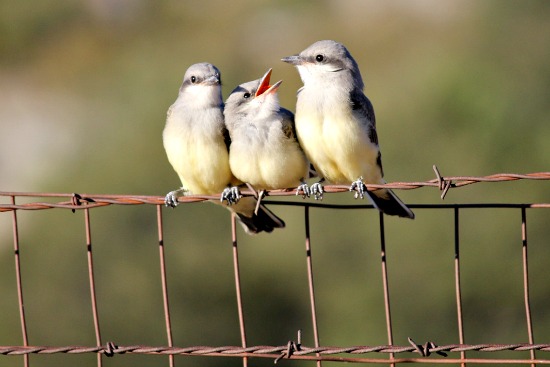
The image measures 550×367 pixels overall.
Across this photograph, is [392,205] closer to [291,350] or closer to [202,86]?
[202,86]

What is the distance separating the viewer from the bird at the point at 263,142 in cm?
584

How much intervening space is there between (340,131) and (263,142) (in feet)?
1.36

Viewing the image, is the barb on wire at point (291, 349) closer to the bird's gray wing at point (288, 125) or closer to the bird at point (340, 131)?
the bird at point (340, 131)

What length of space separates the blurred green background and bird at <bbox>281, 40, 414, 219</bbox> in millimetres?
9905

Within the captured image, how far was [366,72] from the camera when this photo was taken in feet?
94.3

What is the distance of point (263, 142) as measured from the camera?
585 cm

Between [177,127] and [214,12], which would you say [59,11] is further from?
[177,127]

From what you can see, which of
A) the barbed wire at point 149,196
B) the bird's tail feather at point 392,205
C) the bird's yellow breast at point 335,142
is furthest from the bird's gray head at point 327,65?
the barbed wire at point 149,196

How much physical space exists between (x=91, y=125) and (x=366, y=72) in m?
7.27

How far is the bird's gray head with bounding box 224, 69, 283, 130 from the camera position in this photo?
6.05 metres

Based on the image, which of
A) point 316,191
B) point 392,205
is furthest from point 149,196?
point 392,205

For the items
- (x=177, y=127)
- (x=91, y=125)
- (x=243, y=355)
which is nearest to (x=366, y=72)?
(x=91, y=125)

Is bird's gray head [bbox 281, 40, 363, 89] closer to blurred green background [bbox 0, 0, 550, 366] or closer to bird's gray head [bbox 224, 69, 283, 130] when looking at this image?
bird's gray head [bbox 224, 69, 283, 130]

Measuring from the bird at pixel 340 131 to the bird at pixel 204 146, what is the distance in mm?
437
